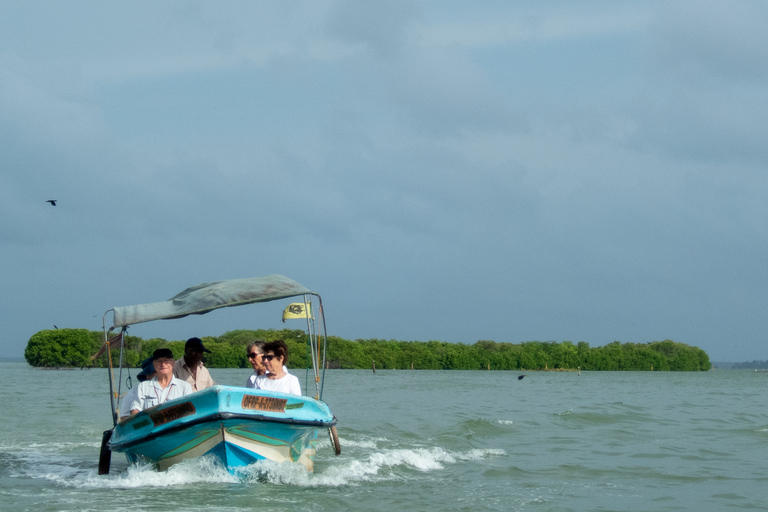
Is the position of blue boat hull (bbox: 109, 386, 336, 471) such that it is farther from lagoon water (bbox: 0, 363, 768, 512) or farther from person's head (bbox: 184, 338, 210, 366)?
person's head (bbox: 184, 338, 210, 366)

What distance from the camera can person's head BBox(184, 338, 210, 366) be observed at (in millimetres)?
10406

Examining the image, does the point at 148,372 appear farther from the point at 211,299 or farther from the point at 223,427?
the point at 223,427

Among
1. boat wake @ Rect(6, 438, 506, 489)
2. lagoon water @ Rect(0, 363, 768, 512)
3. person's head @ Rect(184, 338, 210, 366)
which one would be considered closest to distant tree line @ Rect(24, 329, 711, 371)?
lagoon water @ Rect(0, 363, 768, 512)

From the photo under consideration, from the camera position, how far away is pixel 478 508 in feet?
30.2

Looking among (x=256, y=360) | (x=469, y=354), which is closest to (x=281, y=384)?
(x=256, y=360)

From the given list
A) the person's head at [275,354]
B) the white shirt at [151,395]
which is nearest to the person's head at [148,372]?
the white shirt at [151,395]

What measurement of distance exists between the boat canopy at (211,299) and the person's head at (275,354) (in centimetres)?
58

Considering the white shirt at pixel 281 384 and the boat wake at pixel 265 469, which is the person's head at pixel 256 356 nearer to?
the white shirt at pixel 281 384

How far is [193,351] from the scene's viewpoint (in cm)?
1044

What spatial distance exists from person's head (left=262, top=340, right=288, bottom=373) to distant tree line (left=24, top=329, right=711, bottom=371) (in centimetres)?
7891

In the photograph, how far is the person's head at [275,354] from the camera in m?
9.72

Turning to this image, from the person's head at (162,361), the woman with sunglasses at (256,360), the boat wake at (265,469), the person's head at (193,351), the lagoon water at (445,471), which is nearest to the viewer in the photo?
the person's head at (162,361)

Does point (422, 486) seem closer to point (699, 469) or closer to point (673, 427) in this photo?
point (699, 469)

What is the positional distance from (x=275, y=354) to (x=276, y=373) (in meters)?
0.28
